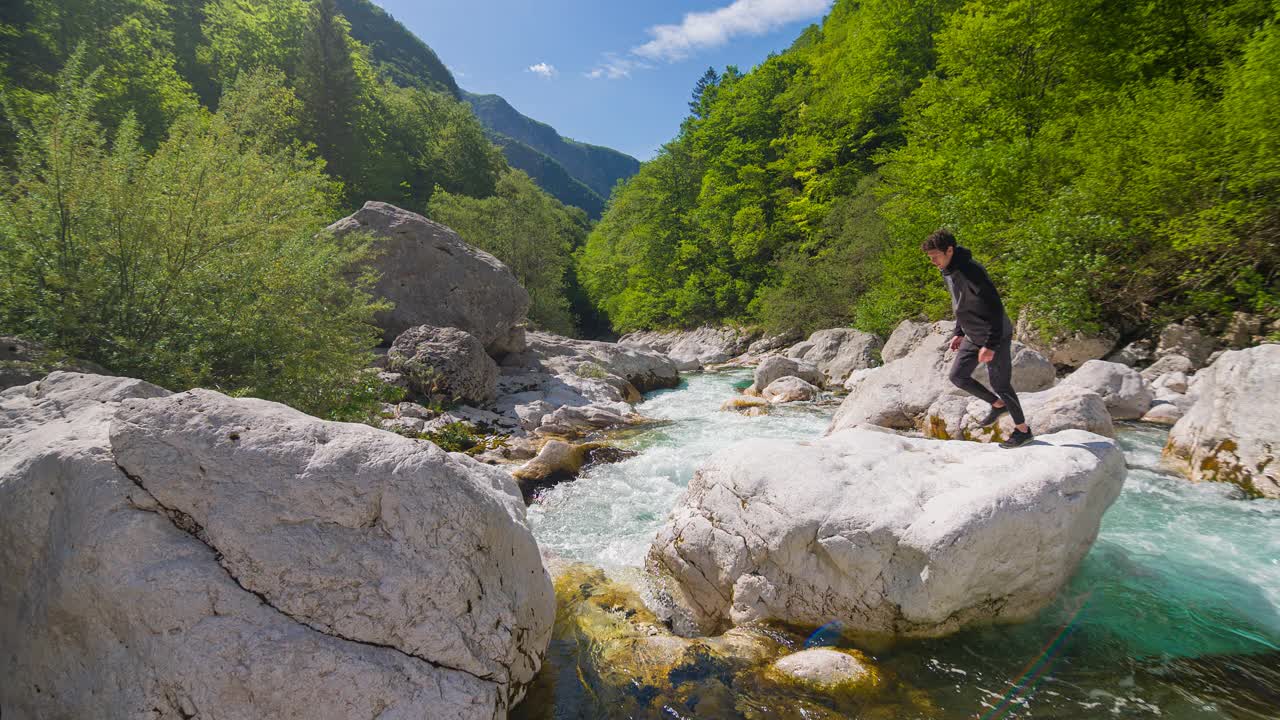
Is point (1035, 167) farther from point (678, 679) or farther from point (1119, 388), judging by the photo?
point (678, 679)

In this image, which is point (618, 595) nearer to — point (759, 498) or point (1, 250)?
point (759, 498)

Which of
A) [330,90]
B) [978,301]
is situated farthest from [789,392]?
[330,90]

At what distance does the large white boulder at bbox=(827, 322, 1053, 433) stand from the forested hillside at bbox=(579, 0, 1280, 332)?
4037 mm

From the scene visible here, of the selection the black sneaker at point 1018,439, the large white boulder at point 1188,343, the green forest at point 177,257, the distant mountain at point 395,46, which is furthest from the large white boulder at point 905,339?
the distant mountain at point 395,46

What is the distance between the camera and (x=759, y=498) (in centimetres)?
451

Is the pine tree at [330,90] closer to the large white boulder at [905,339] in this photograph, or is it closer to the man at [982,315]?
the large white boulder at [905,339]

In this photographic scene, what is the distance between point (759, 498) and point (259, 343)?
5.98 metres

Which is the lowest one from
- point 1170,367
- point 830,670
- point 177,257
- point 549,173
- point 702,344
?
point 702,344

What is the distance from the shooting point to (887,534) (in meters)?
3.81

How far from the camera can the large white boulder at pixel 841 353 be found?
55.3ft

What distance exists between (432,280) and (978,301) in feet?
41.8

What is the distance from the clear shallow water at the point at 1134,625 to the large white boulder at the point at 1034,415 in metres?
0.85

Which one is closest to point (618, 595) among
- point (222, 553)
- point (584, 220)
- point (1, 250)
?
point (222, 553)

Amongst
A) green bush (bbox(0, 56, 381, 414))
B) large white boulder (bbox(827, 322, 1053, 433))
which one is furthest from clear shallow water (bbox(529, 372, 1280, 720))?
green bush (bbox(0, 56, 381, 414))
